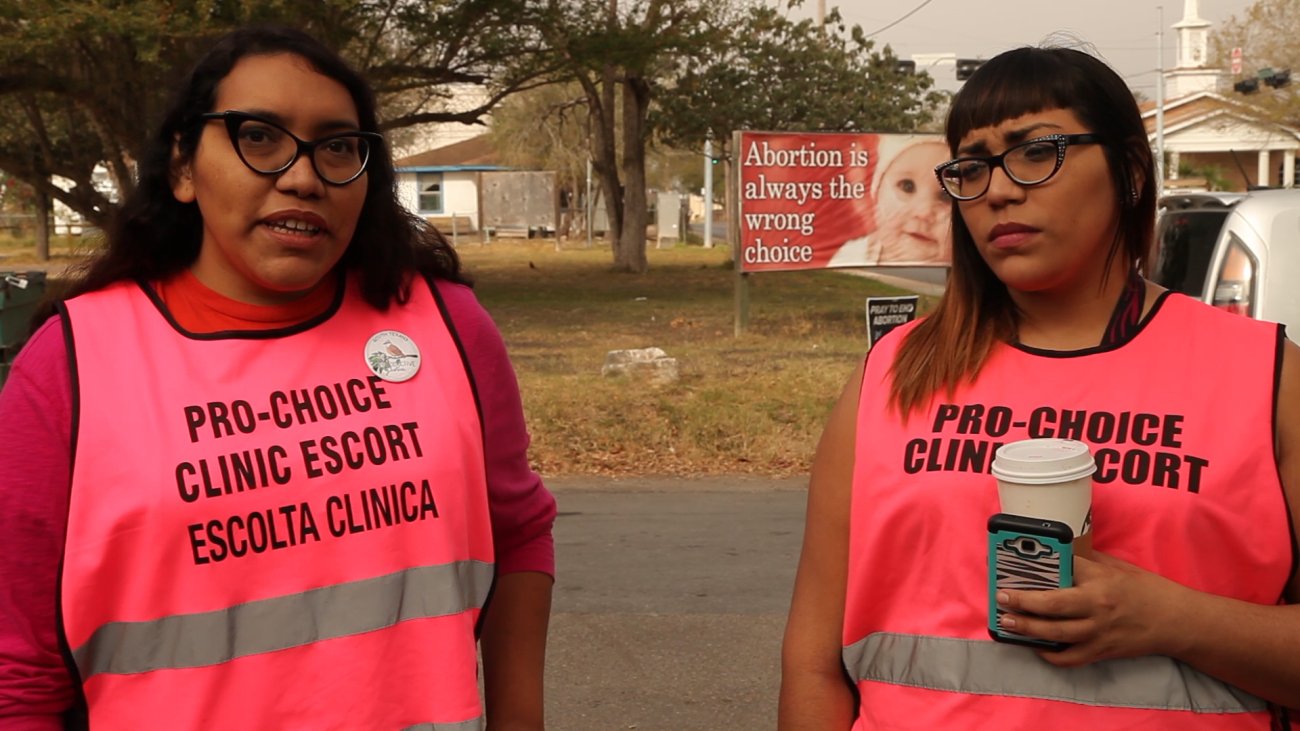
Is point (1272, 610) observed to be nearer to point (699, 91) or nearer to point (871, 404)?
point (871, 404)

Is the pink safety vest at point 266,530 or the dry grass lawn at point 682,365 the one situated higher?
the pink safety vest at point 266,530

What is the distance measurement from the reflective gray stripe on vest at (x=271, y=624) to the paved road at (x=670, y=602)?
9.90ft

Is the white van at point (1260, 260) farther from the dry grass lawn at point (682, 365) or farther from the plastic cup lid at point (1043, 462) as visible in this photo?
the plastic cup lid at point (1043, 462)

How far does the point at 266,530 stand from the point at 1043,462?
1059 mm

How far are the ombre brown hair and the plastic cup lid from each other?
27 cm

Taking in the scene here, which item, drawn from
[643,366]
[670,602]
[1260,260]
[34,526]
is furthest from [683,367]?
[34,526]

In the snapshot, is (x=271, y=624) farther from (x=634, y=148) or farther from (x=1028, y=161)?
(x=634, y=148)

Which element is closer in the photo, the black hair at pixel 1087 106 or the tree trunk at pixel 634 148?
the black hair at pixel 1087 106

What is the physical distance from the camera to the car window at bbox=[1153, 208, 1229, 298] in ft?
26.6

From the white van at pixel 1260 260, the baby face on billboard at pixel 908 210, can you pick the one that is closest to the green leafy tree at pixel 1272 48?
the baby face on billboard at pixel 908 210

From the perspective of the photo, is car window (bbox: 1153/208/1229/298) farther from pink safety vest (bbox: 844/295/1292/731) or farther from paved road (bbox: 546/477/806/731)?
pink safety vest (bbox: 844/295/1292/731)

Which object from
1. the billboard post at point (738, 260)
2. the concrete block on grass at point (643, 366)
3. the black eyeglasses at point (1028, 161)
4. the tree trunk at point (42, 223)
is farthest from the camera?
the tree trunk at point (42, 223)

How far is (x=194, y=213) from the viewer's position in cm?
223

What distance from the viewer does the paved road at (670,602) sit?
17.0ft
